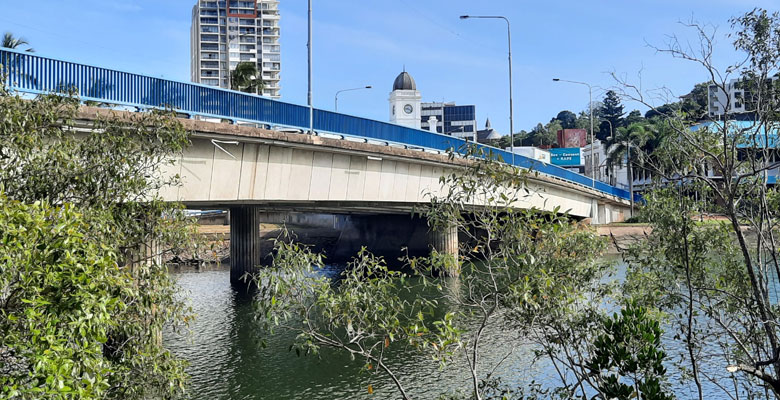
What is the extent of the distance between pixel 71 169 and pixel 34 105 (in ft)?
5.28

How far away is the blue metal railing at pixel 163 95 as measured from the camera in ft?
46.0

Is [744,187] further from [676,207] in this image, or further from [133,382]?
[133,382]

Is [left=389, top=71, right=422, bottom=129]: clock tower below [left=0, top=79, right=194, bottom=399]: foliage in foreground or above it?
above

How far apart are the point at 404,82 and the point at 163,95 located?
112m

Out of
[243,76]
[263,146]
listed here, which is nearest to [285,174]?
[263,146]

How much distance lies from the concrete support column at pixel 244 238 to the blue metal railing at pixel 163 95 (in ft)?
37.6

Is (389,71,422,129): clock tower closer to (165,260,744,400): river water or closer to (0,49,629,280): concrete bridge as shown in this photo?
(0,49,629,280): concrete bridge

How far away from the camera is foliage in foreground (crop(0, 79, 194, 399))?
5.79 meters

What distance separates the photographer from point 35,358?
5.49 metres

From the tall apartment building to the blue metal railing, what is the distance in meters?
114

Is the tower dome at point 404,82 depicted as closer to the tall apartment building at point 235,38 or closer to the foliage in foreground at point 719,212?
the tall apartment building at point 235,38

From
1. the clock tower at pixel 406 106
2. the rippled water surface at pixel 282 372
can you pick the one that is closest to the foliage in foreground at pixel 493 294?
the rippled water surface at pixel 282 372

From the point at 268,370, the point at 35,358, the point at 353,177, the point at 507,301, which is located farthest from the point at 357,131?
the point at 35,358

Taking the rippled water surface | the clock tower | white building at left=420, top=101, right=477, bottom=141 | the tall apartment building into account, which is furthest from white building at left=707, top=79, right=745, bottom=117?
white building at left=420, top=101, right=477, bottom=141
